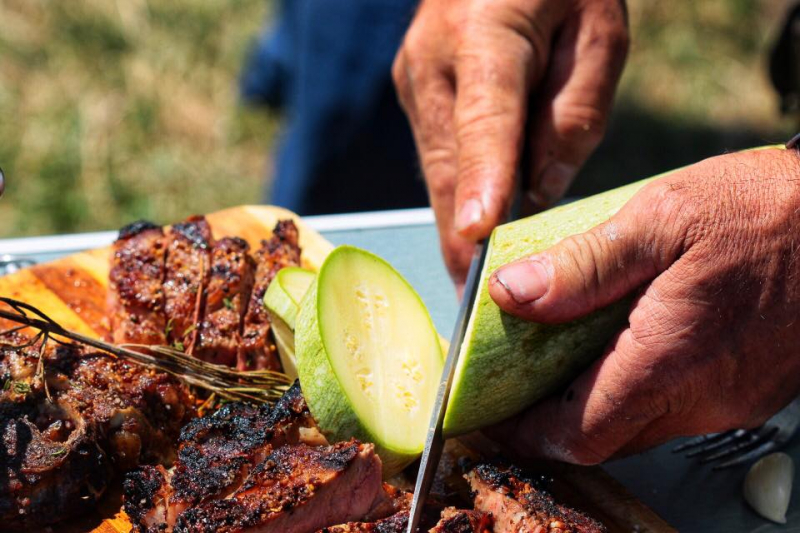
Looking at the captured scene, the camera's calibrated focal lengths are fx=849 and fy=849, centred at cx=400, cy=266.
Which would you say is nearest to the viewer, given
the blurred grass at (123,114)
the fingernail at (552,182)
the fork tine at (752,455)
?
the fork tine at (752,455)

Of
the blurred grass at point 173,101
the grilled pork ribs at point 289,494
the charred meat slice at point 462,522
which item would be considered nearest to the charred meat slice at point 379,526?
the grilled pork ribs at point 289,494

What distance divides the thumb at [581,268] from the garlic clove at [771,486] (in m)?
1.22

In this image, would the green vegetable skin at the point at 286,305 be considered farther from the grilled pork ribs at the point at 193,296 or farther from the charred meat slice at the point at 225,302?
the charred meat slice at the point at 225,302

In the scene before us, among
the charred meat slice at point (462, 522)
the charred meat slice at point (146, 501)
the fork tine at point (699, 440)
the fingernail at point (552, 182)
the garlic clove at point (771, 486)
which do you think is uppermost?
the fingernail at point (552, 182)

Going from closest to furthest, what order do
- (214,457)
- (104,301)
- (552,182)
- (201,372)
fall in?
(214,457)
(201,372)
(104,301)
(552,182)

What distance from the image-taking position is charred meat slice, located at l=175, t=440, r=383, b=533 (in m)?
2.95

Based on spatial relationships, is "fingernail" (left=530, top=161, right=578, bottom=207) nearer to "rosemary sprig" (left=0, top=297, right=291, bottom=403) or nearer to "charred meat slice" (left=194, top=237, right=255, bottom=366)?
"charred meat slice" (left=194, top=237, right=255, bottom=366)

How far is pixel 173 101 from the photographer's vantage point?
414 inches

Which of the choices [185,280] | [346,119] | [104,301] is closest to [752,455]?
[185,280]

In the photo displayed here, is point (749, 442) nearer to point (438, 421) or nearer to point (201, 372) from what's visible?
point (438, 421)

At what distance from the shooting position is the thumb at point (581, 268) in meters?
3.22

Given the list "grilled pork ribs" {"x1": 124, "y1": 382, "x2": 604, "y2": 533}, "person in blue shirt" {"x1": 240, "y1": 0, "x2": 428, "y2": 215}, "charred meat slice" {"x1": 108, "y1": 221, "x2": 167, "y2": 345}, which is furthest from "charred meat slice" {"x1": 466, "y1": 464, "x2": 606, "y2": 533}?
"person in blue shirt" {"x1": 240, "y1": 0, "x2": 428, "y2": 215}

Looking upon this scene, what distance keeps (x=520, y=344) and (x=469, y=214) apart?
94cm

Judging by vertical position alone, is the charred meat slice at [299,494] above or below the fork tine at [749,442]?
above
